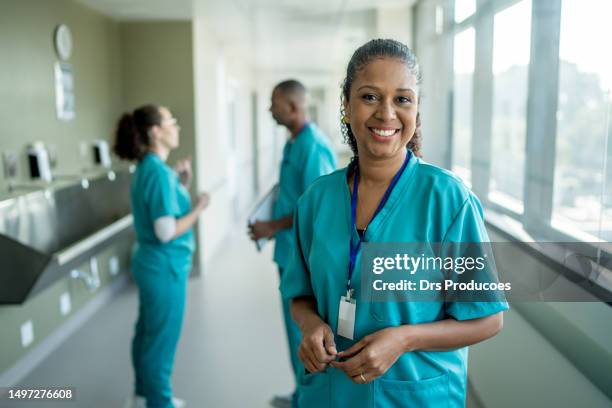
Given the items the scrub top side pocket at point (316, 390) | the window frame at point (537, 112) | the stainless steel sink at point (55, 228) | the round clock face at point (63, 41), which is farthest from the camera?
the round clock face at point (63, 41)

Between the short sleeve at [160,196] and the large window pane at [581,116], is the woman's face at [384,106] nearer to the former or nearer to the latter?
the large window pane at [581,116]

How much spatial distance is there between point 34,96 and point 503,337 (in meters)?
2.91

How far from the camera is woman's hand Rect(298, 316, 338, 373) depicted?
951mm

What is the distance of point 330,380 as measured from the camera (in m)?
1.03

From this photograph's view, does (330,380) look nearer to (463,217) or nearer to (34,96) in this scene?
(463,217)

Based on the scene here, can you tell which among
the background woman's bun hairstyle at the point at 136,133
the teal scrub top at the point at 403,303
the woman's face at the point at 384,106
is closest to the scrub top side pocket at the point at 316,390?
the teal scrub top at the point at 403,303

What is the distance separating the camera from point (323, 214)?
1039 mm

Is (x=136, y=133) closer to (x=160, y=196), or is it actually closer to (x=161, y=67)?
(x=160, y=196)

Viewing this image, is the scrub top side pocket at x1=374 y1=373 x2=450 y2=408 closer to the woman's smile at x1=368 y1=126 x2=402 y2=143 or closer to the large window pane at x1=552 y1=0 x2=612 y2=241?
the woman's smile at x1=368 y1=126 x2=402 y2=143

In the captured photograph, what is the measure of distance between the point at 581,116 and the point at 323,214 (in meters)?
1.34

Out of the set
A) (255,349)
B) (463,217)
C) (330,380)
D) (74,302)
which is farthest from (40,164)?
(463,217)

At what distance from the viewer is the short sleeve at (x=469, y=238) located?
92cm

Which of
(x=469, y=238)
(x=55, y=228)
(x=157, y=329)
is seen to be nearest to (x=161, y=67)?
(x=55, y=228)

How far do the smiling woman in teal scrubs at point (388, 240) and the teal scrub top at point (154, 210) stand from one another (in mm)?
1342
